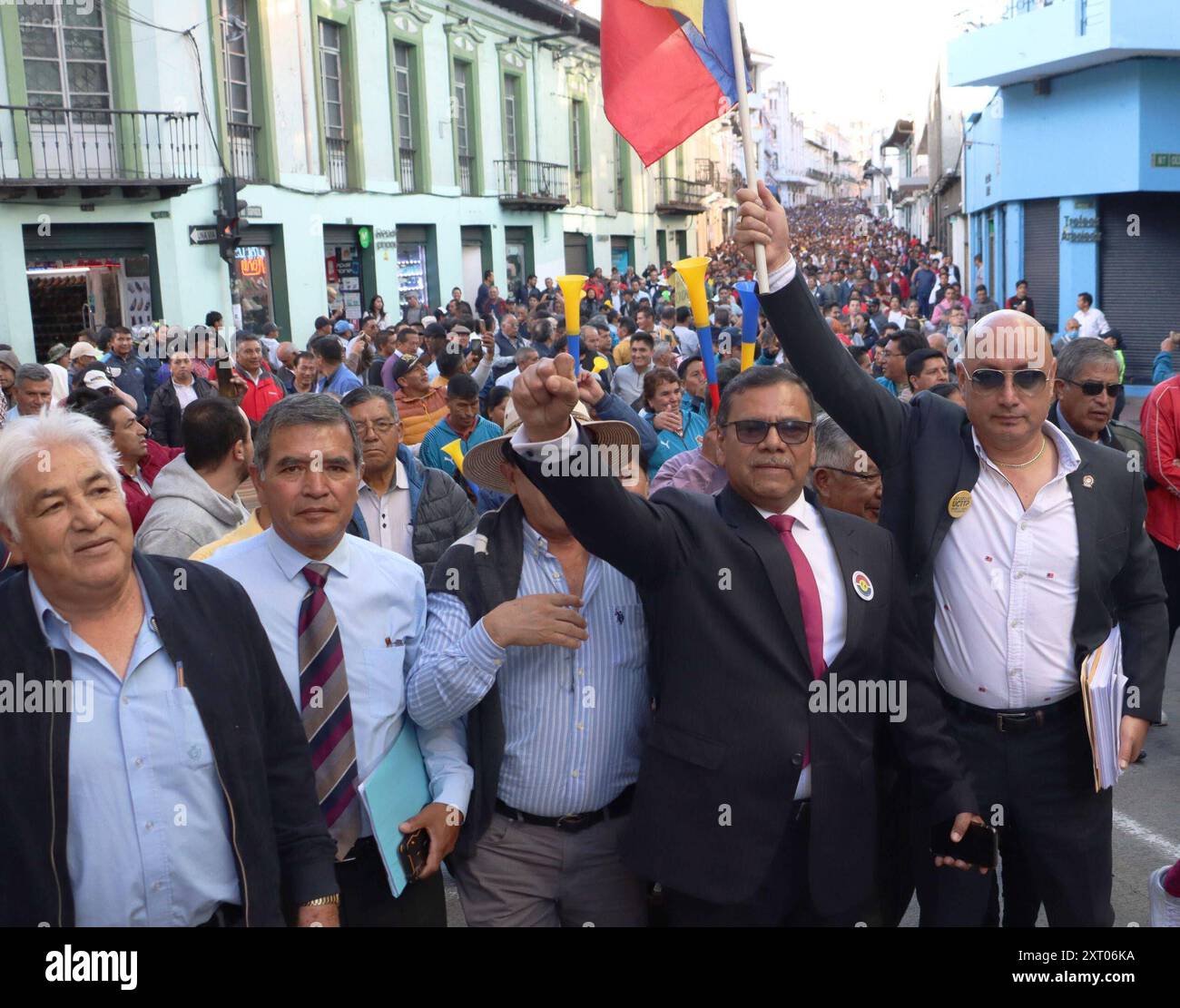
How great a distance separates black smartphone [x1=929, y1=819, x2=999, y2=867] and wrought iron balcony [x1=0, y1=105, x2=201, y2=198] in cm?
1511

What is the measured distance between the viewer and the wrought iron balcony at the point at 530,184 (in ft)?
91.6

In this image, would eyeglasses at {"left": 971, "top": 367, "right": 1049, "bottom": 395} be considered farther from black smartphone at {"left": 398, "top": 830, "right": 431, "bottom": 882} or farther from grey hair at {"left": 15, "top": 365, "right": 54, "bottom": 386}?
grey hair at {"left": 15, "top": 365, "right": 54, "bottom": 386}

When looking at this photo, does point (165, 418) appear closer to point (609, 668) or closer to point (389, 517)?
point (389, 517)

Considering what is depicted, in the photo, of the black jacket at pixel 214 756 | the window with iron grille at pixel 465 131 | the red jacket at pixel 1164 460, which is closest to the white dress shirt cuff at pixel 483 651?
the black jacket at pixel 214 756

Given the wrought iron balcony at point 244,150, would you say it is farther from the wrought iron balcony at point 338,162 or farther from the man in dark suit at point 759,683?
the man in dark suit at point 759,683

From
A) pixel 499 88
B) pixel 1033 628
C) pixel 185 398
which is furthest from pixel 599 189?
pixel 1033 628

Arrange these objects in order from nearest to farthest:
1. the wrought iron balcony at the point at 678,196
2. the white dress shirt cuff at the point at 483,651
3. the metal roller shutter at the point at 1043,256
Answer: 1. the white dress shirt cuff at the point at 483,651
2. the metal roller shutter at the point at 1043,256
3. the wrought iron balcony at the point at 678,196

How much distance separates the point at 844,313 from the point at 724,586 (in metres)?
14.2

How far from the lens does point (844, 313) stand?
16531mm

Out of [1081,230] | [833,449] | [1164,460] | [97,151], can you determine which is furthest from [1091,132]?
[833,449]

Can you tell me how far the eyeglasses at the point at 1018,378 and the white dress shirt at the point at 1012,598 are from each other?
0.72 ft

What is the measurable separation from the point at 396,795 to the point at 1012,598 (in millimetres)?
1701

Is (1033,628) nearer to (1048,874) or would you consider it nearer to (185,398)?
(1048,874)

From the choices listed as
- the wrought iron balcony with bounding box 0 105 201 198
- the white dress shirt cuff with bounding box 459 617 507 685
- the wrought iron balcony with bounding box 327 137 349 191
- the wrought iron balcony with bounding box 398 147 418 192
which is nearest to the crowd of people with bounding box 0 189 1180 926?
the white dress shirt cuff with bounding box 459 617 507 685
